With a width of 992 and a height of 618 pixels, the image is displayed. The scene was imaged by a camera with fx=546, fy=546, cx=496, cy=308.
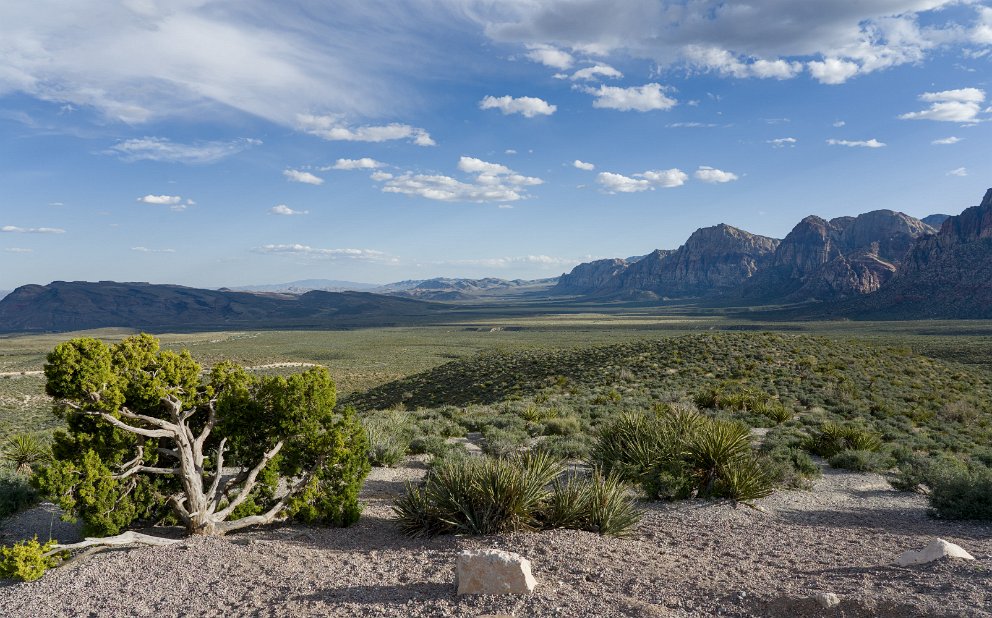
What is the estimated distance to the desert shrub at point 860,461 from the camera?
1190 cm

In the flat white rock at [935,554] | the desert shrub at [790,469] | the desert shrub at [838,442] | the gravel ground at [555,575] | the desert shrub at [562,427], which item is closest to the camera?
the gravel ground at [555,575]

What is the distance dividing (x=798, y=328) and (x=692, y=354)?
74160 mm

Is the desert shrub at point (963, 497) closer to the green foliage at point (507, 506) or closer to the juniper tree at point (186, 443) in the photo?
the green foliage at point (507, 506)

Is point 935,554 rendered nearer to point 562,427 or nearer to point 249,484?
point 249,484

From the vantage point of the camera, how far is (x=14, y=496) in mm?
8859

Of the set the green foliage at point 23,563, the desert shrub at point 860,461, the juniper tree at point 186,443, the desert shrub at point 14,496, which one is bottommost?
the desert shrub at point 860,461

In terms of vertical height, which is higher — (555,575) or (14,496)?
(555,575)

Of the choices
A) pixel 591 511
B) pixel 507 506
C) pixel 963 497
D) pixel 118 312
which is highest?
pixel 118 312

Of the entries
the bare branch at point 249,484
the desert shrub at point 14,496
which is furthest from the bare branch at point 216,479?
the desert shrub at point 14,496

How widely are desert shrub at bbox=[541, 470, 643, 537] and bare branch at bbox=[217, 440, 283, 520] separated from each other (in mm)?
3837

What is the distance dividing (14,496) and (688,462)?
11.2 m

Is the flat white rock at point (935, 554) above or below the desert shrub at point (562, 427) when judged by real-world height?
above

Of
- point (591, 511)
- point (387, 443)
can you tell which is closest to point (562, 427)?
point (387, 443)

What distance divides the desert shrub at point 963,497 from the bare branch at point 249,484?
33.4 feet
